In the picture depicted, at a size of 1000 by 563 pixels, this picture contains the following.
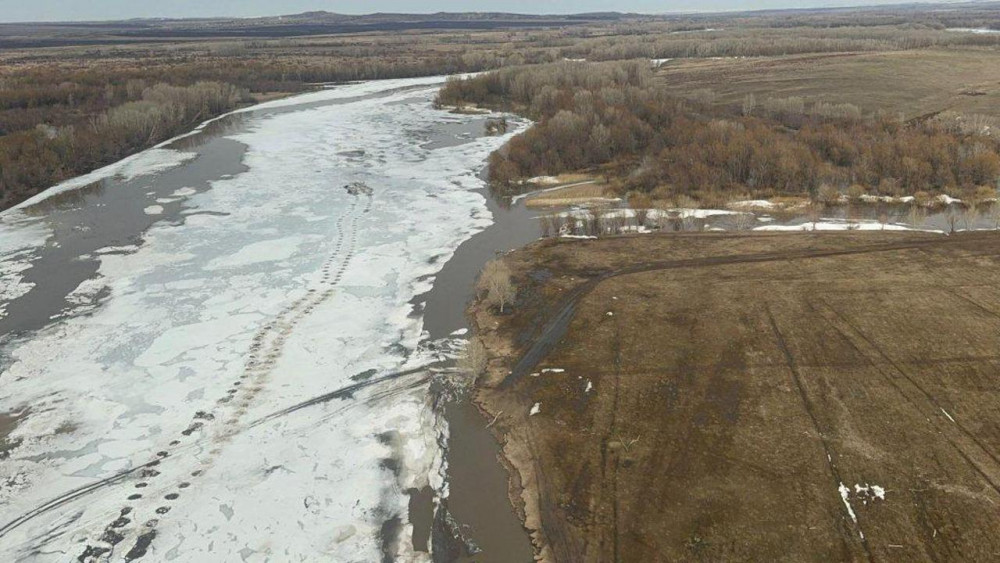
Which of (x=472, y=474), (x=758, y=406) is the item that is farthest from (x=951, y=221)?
(x=472, y=474)

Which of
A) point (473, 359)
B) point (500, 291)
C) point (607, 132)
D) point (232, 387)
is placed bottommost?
point (232, 387)

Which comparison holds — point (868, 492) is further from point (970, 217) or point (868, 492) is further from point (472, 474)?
point (970, 217)

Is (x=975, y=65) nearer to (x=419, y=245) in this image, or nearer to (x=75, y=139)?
(x=419, y=245)

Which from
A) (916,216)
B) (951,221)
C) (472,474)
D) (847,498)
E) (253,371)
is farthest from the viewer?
(916,216)

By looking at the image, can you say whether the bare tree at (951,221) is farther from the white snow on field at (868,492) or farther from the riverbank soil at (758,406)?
the white snow on field at (868,492)

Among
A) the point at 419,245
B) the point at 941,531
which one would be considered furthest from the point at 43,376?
the point at 941,531

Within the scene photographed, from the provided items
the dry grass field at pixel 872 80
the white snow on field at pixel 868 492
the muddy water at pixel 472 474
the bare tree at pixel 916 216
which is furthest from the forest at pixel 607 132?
the white snow on field at pixel 868 492

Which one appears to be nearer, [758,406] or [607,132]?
[758,406]
